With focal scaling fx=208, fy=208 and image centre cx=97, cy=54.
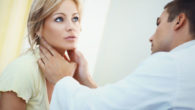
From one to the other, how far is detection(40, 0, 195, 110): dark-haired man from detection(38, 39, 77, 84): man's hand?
8 cm

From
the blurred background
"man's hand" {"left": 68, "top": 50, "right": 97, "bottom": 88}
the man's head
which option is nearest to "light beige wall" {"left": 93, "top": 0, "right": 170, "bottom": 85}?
the blurred background

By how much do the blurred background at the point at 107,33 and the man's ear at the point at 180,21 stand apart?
77 centimetres

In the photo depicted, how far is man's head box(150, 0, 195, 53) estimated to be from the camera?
2.52ft

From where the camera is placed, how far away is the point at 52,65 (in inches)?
34.0

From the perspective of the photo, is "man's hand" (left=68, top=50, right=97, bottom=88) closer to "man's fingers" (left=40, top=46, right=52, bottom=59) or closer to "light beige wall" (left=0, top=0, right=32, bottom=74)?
"man's fingers" (left=40, top=46, right=52, bottom=59)

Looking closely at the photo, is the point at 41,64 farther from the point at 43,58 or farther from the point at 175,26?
the point at 175,26

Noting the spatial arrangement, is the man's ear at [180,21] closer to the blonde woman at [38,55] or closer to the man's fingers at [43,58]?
the blonde woman at [38,55]

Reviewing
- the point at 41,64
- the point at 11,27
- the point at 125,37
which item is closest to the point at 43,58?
the point at 41,64

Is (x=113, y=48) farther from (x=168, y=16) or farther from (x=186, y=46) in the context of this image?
(x=186, y=46)

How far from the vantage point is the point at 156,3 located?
5.04ft

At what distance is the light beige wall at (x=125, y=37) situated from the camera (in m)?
1.56

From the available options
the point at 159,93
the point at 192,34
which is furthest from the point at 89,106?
the point at 192,34

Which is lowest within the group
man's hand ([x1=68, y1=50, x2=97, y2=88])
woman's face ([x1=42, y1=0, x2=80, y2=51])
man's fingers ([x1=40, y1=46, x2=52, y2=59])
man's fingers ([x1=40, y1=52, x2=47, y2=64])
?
man's hand ([x1=68, y1=50, x2=97, y2=88])

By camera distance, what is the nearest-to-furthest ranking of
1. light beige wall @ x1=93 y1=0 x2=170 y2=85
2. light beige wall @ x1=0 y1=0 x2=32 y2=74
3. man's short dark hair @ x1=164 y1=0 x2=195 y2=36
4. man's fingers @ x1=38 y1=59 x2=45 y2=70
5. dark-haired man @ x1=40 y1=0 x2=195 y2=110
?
dark-haired man @ x1=40 y1=0 x2=195 y2=110, man's short dark hair @ x1=164 y1=0 x2=195 y2=36, man's fingers @ x1=38 y1=59 x2=45 y2=70, light beige wall @ x1=0 y1=0 x2=32 y2=74, light beige wall @ x1=93 y1=0 x2=170 y2=85
